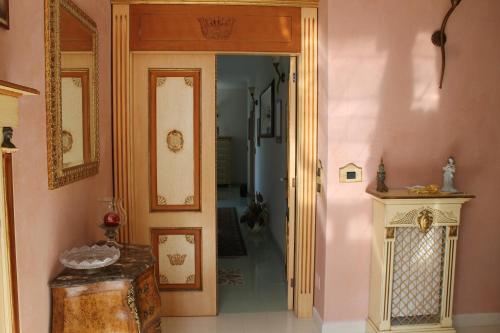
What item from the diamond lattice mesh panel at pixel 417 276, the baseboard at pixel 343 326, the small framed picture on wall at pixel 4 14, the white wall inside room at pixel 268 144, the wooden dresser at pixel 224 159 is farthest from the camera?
the wooden dresser at pixel 224 159

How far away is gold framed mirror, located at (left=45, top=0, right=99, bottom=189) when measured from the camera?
207cm

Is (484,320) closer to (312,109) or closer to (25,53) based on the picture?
(312,109)

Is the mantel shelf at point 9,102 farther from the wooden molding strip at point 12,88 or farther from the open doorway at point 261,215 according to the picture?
the open doorway at point 261,215

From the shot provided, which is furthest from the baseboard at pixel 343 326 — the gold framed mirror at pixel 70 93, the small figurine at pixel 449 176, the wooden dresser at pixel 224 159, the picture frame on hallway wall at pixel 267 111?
the wooden dresser at pixel 224 159

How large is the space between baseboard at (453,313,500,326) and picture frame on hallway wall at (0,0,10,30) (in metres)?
3.45

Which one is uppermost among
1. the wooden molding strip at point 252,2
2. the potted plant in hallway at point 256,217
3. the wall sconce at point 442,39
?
the wooden molding strip at point 252,2

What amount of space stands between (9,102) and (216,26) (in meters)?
2.02

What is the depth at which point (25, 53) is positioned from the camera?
1.83 metres

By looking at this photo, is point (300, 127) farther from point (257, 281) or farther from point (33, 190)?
point (33, 190)

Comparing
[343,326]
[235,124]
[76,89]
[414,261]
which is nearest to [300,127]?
[414,261]

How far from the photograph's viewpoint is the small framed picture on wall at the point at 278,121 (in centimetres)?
509

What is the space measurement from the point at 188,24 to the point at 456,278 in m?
2.84

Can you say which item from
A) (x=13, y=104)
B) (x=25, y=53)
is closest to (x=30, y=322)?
(x=13, y=104)

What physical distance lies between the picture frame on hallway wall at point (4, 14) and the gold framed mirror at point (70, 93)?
370mm
